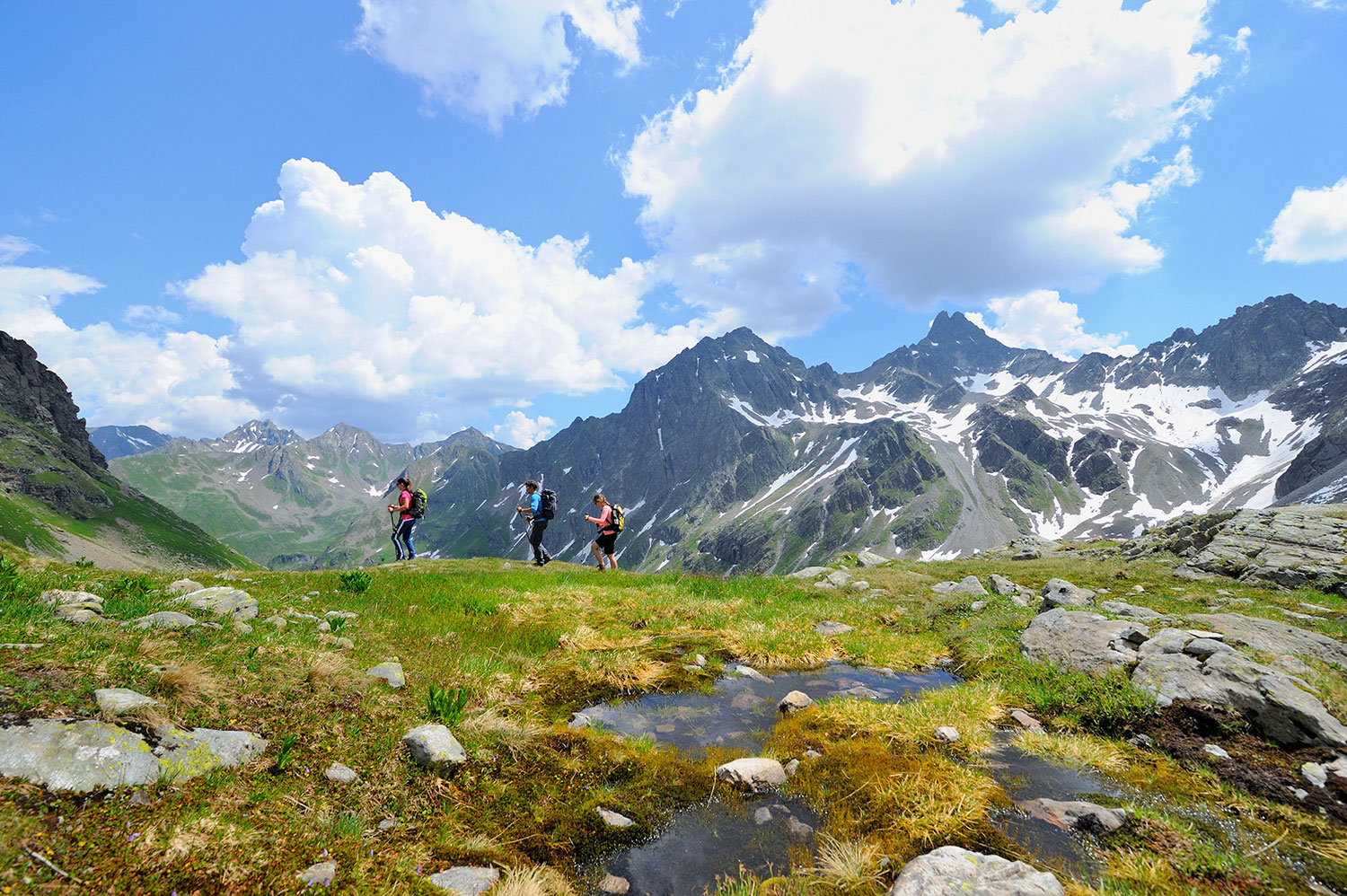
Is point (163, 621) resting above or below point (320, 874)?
above

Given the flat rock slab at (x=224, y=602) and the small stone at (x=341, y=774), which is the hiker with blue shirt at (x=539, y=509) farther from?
the small stone at (x=341, y=774)

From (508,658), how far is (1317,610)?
69.1 ft

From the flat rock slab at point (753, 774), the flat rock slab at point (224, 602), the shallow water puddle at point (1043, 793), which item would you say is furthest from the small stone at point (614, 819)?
the flat rock slab at point (224, 602)

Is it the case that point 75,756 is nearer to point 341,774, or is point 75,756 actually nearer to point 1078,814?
point 341,774

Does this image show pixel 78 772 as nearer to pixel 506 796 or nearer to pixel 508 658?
pixel 506 796

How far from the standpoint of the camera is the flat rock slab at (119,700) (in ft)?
16.7

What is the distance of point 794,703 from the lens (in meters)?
9.05

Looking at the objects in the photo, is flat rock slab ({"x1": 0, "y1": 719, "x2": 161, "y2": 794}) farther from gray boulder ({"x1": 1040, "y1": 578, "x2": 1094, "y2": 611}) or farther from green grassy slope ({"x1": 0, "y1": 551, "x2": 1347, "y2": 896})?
gray boulder ({"x1": 1040, "y1": 578, "x2": 1094, "y2": 611})

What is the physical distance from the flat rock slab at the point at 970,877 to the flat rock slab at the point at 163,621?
392 inches

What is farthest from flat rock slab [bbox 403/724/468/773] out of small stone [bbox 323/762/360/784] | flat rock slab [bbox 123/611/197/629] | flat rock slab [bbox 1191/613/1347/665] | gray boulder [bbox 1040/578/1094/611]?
gray boulder [bbox 1040/578/1094/611]

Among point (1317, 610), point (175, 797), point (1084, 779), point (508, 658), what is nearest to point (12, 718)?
point (175, 797)

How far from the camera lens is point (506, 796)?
5.96 meters

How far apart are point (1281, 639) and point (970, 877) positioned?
10.9m

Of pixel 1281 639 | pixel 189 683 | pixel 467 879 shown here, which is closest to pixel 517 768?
pixel 467 879
